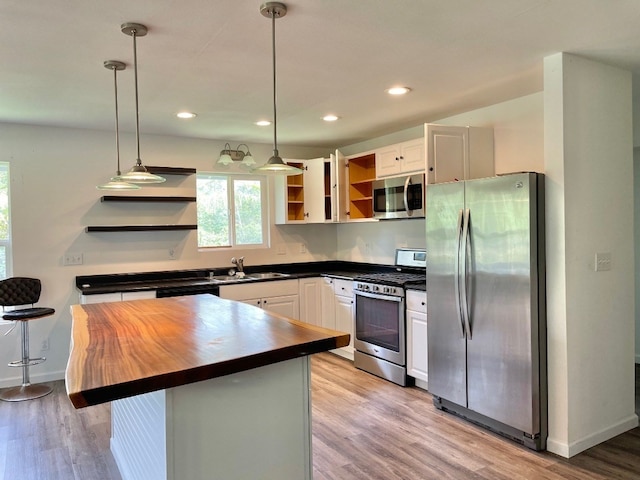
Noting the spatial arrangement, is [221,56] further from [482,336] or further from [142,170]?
[482,336]

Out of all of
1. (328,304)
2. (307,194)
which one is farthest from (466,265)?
(307,194)

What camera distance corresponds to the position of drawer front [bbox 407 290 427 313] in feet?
12.7

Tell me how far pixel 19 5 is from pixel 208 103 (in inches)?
67.8

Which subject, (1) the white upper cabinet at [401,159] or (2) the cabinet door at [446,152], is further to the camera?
(1) the white upper cabinet at [401,159]

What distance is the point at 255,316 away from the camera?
255 cm

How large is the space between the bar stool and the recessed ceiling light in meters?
3.42

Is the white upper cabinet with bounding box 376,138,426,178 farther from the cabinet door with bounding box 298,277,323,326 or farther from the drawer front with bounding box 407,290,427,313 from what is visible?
the cabinet door with bounding box 298,277,323,326

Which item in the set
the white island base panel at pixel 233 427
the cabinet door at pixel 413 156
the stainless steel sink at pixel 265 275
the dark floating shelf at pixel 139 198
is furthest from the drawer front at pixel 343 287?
the white island base panel at pixel 233 427

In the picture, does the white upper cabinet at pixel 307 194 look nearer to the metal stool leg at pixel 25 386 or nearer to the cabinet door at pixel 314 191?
the cabinet door at pixel 314 191

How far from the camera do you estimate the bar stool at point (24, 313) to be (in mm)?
4035

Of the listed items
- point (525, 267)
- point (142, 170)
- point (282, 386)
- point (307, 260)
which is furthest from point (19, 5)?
point (307, 260)

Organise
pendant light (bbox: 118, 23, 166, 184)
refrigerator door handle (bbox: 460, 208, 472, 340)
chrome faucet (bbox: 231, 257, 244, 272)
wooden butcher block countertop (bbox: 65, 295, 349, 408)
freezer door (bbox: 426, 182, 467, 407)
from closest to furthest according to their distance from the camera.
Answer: wooden butcher block countertop (bbox: 65, 295, 349, 408), pendant light (bbox: 118, 23, 166, 184), refrigerator door handle (bbox: 460, 208, 472, 340), freezer door (bbox: 426, 182, 467, 407), chrome faucet (bbox: 231, 257, 244, 272)

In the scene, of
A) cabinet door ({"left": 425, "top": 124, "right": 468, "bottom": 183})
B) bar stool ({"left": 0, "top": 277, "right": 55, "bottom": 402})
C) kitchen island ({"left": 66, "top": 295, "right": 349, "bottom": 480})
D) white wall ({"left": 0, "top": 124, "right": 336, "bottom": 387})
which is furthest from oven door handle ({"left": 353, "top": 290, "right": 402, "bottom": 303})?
bar stool ({"left": 0, "top": 277, "right": 55, "bottom": 402})

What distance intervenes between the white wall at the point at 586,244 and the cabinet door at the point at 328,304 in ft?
8.32
